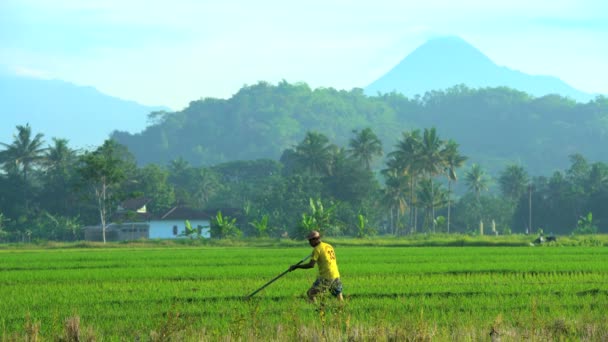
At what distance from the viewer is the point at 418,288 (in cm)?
1784

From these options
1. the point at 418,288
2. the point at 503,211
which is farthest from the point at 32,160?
the point at 418,288

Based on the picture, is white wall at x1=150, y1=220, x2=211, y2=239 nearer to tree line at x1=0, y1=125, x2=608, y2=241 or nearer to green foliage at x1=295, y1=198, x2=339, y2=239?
tree line at x1=0, y1=125, x2=608, y2=241

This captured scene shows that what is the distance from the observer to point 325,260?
13.7m

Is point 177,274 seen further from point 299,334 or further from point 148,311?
point 299,334

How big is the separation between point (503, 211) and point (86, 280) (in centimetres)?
8439

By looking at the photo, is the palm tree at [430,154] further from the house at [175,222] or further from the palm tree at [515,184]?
the palm tree at [515,184]

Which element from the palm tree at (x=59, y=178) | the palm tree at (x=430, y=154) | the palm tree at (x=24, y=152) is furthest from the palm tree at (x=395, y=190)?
the palm tree at (x=24, y=152)

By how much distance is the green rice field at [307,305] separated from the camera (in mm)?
10602

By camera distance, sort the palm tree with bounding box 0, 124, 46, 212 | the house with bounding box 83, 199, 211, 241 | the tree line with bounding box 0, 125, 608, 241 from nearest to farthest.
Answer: the tree line with bounding box 0, 125, 608, 241
the house with bounding box 83, 199, 211, 241
the palm tree with bounding box 0, 124, 46, 212

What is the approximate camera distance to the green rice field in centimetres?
1060

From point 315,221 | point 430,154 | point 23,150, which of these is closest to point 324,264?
point 315,221

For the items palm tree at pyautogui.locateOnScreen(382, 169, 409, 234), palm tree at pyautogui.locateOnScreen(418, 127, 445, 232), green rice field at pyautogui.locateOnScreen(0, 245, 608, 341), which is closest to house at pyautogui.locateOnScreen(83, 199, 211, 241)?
palm tree at pyautogui.locateOnScreen(382, 169, 409, 234)

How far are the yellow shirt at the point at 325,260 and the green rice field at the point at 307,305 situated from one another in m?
0.54

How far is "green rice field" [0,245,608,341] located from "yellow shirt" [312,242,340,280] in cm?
54
